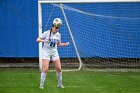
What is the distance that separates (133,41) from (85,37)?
1.96 meters

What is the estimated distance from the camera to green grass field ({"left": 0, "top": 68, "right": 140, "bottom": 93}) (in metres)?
12.4

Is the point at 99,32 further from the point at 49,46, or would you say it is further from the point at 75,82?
the point at 49,46

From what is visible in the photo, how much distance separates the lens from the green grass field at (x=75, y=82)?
12430 mm

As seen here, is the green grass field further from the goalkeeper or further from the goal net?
the goal net

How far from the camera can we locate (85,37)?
17.8m

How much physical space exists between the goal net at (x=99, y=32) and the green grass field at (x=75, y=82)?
2.72ft

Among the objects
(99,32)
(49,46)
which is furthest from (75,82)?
(99,32)

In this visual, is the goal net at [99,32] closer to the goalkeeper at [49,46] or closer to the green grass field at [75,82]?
the green grass field at [75,82]

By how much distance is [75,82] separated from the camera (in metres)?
14.2

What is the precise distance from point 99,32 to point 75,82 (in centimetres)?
426

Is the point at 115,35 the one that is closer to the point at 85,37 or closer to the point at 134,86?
the point at 85,37

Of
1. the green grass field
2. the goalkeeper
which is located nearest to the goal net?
the green grass field

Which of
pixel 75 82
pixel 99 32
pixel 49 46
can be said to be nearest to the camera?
pixel 49 46

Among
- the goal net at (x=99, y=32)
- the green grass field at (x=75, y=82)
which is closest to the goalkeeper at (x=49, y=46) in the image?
the green grass field at (x=75, y=82)
